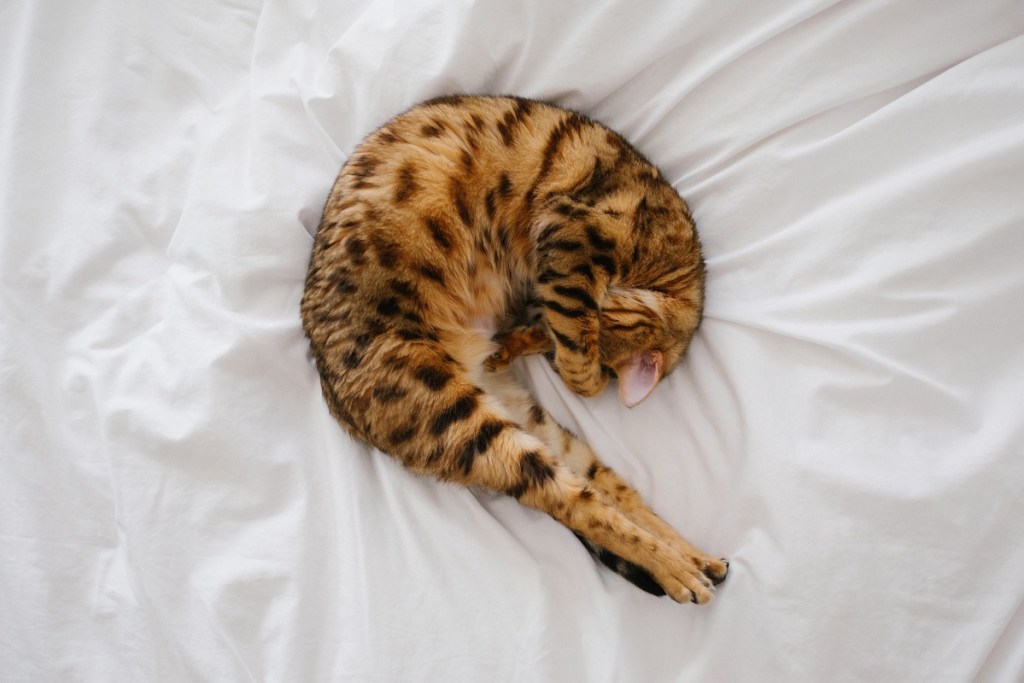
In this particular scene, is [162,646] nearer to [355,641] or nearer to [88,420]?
[355,641]

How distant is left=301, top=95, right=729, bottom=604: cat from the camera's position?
1.50 meters

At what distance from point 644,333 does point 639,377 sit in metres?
0.13

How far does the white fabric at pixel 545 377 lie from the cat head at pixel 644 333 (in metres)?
0.06

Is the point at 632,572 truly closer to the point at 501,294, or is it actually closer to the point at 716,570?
the point at 716,570

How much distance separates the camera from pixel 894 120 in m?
1.51

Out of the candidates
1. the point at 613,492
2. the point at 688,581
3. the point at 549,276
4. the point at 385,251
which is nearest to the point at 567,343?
the point at 549,276

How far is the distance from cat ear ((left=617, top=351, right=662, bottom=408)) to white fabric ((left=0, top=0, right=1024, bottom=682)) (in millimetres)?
69

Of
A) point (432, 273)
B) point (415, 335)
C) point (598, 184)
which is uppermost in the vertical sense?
point (598, 184)

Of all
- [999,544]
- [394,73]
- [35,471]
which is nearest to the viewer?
[999,544]

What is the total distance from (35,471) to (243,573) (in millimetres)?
561

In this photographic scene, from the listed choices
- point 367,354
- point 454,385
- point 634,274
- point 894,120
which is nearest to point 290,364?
point 367,354

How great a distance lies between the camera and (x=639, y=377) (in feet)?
5.50

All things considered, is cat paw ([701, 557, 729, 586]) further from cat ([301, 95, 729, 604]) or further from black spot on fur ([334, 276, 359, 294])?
black spot on fur ([334, 276, 359, 294])

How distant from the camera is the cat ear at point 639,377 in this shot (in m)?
1.64
